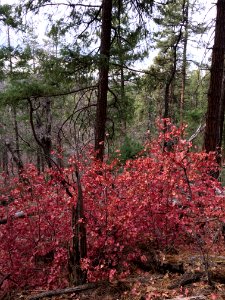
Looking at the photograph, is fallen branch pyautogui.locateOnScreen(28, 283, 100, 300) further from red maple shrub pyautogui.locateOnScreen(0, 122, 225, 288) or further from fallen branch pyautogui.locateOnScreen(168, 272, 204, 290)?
fallen branch pyautogui.locateOnScreen(168, 272, 204, 290)

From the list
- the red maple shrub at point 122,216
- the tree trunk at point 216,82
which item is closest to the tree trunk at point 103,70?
the red maple shrub at point 122,216

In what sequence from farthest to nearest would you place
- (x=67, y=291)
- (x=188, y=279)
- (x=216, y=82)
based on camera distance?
(x=216, y=82) < (x=67, y=291) < (x=188, y=279)

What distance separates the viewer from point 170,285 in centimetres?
412

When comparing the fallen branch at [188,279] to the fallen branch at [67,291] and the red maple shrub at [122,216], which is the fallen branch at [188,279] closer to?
the red maple shrub at [122,216]

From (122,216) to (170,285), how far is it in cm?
120

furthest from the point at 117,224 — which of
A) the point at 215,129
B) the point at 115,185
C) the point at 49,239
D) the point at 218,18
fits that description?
the point at 218,18

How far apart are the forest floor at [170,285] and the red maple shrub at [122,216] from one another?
209mm

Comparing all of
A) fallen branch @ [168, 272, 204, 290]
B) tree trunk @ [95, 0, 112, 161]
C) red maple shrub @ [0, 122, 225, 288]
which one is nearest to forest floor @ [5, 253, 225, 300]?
fallen branch @ [168, 272, 204, 290]

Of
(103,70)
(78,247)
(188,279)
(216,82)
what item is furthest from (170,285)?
(103,70)

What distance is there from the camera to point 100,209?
16.3 feet

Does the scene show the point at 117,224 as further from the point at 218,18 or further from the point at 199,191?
the point at 218,18

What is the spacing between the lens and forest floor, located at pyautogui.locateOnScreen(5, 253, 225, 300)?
12.6 ft

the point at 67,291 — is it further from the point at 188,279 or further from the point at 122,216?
the point at 188,279

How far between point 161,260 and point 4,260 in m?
3.10
